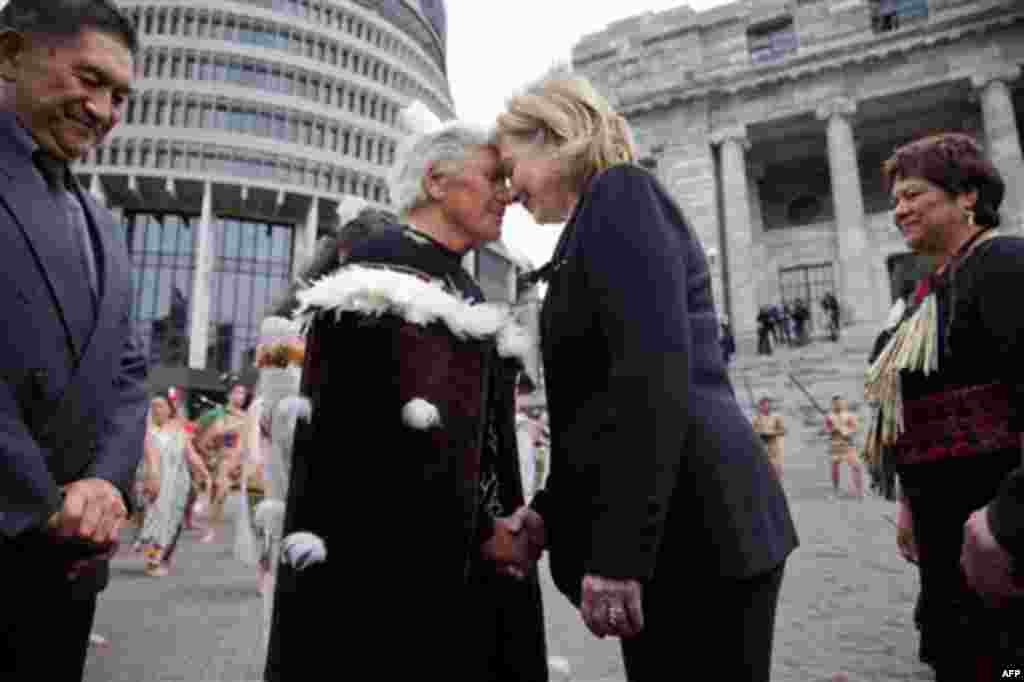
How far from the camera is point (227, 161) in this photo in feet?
149

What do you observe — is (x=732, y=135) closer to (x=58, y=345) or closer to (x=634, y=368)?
(x=634, y=368)

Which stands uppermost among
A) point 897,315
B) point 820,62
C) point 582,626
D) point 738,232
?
point 820,62

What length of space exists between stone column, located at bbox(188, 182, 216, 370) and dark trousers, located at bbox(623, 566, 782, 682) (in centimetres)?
4652

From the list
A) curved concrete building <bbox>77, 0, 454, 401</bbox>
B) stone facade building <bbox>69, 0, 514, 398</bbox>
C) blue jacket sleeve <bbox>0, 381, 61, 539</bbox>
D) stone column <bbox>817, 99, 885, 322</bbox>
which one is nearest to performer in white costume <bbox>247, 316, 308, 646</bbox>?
blue jacket sleeve <bbox>0, 381, 61, 539</bbox>

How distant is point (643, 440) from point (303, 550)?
3.33 feet

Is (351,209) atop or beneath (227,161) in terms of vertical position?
beneath

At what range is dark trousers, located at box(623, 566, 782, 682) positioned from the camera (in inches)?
61.4

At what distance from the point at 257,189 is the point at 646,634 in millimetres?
48460

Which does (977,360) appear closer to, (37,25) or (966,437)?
(966,437)

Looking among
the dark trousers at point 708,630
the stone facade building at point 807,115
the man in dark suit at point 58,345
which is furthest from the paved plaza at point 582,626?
the stone facade building at point 807,115

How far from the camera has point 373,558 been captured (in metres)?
1.94

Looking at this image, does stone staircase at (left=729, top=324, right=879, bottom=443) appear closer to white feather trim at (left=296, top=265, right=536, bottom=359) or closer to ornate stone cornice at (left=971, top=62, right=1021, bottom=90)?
ornate stone cornice at (left=971, top=62, right=1021, bottom=90)

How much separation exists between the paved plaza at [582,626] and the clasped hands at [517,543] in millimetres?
386

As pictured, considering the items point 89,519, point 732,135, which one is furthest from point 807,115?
point 89,519
